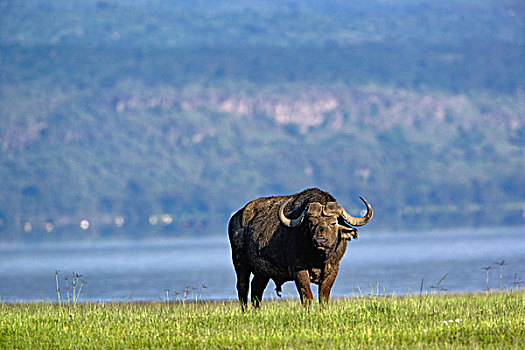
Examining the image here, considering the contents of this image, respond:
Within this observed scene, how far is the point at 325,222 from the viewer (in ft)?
53.8

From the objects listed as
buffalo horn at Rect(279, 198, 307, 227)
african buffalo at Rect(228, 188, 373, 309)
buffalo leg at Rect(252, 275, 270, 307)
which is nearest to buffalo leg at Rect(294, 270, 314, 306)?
african buffalo at Rect(228, 188, 373, 309)

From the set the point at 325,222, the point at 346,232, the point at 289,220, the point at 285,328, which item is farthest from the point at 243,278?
the point at 285,328

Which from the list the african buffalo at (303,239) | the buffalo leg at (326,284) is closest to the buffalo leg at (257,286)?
the african buffalo at (303,239)

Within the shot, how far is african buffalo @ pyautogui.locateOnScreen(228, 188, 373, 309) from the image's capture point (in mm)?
16578

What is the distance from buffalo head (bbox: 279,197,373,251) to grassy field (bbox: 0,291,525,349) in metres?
1.28

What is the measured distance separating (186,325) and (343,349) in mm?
3513

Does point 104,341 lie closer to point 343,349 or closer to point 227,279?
point 343,349

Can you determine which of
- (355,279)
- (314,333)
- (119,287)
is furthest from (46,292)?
(314,333)

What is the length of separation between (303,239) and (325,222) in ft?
2.47

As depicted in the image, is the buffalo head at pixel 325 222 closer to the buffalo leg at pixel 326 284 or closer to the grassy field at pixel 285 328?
the buffalo leg at pixel 326 284

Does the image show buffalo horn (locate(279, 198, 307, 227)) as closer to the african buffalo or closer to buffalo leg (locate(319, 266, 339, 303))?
the african buffalo

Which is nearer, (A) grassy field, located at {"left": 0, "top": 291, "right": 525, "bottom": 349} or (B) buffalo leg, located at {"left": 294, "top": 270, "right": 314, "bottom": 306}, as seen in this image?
(A) grassy field, located at {"left": 0, "top": 291, "right": 525, "bottom": 349}

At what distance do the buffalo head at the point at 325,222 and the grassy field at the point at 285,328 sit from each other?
128 centimetres

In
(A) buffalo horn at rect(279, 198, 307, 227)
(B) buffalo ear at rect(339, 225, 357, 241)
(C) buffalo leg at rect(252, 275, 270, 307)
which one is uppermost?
(A) buffalo horn at rect(279, 198, 307, 227)
